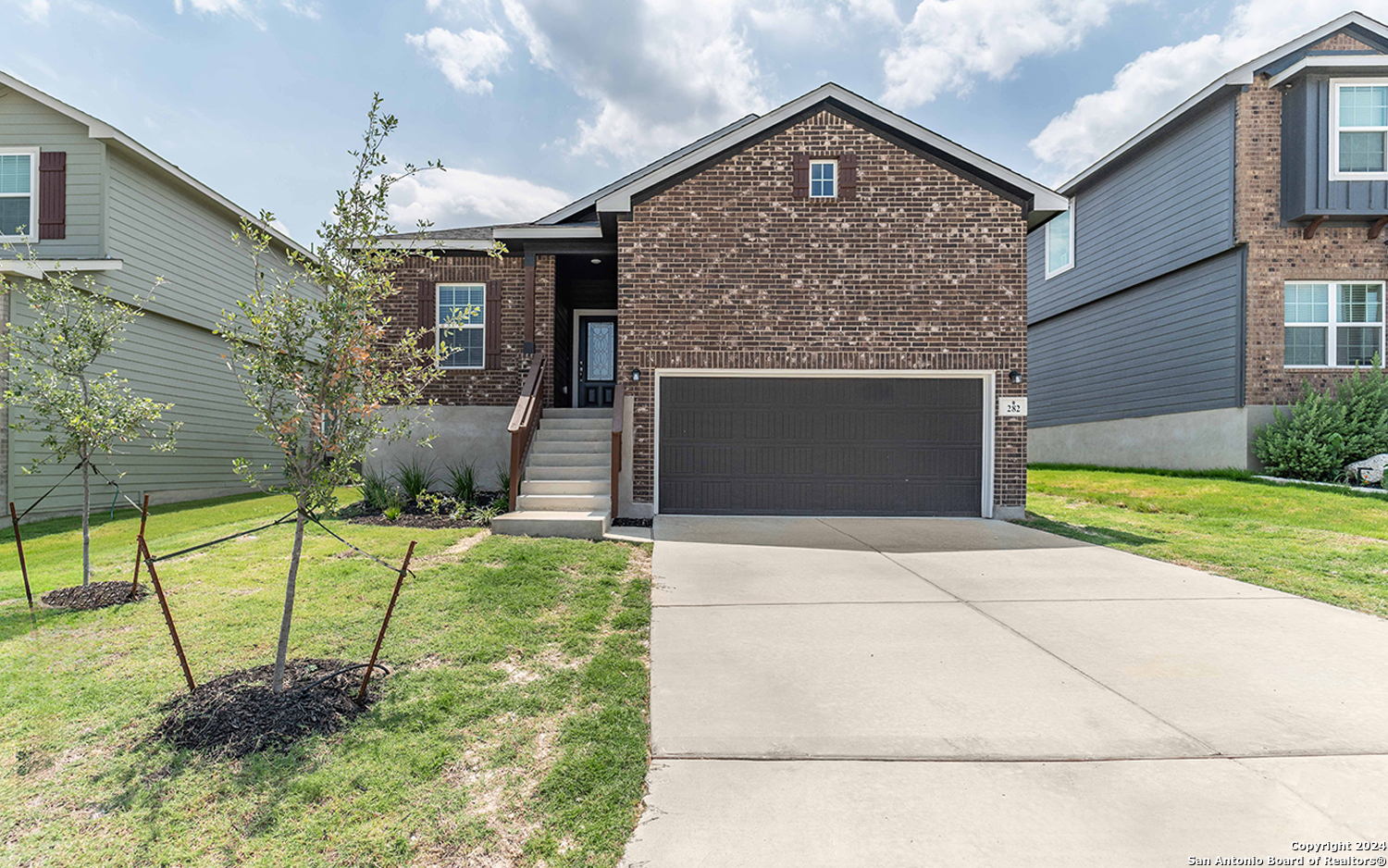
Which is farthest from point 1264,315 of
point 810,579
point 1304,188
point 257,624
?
point 257,624

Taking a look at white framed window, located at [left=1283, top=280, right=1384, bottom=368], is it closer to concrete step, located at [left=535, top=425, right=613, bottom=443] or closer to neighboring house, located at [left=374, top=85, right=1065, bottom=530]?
neighboring house, located at [left=374, top=85, right=1065, bottom=530]

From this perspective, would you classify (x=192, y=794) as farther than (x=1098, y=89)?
No

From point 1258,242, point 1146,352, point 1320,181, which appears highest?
point 1320,181

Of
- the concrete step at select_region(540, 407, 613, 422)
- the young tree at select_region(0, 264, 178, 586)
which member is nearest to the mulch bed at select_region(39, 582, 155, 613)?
the young tree at select_region(0, 264, 178, 586)

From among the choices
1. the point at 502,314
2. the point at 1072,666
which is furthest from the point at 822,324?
the point at 1072,666

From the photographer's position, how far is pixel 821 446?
969cm

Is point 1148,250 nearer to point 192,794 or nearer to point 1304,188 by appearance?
point 1304,188

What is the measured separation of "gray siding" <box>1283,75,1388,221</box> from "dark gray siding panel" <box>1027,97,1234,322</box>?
0.96 meters

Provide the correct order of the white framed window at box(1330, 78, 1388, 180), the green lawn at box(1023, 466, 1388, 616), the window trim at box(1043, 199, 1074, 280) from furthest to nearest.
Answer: the window trim at box(1043, 199, 1074, 280), the white framed window at box(1330, 78, 1388, 180), the green lawn at box(1023, 466, 1388, 616)

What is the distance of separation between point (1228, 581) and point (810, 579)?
3.79 meters

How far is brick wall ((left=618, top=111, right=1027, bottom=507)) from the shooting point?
30.8ft

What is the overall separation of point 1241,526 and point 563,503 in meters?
9.01

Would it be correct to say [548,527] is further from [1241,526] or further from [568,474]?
[1241,526]

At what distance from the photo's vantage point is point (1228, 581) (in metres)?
5.66
